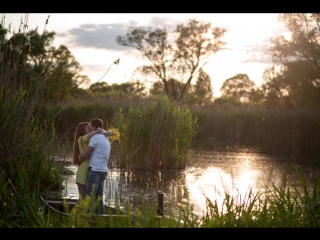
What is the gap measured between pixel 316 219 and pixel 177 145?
7.81m

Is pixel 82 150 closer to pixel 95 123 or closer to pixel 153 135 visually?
pixel 95 123

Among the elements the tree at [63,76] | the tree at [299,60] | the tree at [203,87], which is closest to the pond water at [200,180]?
the tree at [299,60]

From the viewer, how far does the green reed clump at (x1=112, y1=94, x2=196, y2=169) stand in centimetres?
1220

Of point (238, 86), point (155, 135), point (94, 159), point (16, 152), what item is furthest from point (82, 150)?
point (238, 86)

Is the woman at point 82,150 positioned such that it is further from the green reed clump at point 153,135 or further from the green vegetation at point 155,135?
the green reed clump at point 153,135

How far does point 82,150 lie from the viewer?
6719 millimetres

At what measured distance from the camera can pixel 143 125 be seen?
12.3 metres

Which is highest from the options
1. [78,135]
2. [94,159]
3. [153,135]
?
[153,135]

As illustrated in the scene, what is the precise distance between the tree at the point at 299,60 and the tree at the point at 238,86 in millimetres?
45569

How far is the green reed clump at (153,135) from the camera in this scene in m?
12.2

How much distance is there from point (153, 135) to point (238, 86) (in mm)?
66939

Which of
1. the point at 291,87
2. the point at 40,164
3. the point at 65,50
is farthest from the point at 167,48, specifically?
the point at 40,164

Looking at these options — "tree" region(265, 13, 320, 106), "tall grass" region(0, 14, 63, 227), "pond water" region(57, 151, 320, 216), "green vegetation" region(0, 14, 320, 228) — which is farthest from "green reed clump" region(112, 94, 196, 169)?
"tree" region(265, 13, 320, 106)

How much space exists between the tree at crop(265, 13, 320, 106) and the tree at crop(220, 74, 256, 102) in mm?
45569
